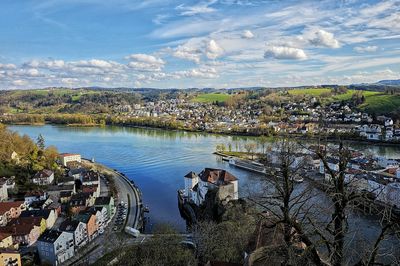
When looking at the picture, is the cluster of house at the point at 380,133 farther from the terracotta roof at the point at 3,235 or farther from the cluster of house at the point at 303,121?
the terracotta roof at the point at 3,235

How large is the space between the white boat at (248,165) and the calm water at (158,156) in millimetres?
492

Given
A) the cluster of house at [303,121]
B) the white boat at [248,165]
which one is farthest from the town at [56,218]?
the cluster of house at [303,121]

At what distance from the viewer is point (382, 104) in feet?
111

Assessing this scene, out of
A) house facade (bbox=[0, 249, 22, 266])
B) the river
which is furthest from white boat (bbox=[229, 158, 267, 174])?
house facade (bbox=[0, 249, 22, 266])

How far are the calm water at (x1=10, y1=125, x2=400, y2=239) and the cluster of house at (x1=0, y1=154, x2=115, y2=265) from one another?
77.1 inches

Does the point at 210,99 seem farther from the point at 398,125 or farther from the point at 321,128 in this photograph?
the point at 321,128

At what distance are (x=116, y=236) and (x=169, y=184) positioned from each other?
5.10 m

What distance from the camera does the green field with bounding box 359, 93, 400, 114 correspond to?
32.5m

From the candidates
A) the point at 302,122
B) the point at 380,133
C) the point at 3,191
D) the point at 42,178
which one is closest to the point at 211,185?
the point at 42,178

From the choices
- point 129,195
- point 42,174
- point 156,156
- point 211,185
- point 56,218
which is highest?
point 211,185

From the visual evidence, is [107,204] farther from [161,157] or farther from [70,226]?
[161,157]

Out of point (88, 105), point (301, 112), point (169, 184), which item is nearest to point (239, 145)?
point (169, 184)

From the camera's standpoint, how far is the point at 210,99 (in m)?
64.9

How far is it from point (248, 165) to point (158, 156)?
5506 millimetres
